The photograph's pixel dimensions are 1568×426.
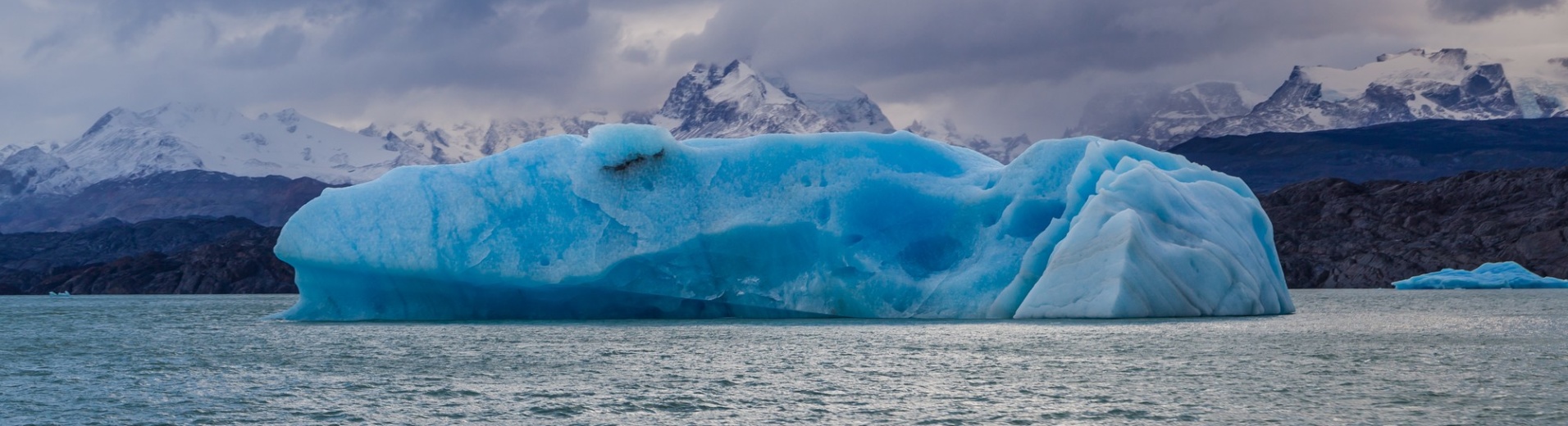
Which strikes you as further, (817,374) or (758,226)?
(758,226)

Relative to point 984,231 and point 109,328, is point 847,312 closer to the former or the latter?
point 984,231

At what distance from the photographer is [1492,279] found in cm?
6881

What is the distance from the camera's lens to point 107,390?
56.9 feet

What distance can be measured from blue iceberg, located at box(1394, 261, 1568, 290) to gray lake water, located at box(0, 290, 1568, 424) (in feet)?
144

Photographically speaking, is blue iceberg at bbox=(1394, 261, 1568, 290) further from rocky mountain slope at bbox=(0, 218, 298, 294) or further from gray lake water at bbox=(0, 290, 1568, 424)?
rocky mountain slope at bbox=(0, 218, 298, 294)

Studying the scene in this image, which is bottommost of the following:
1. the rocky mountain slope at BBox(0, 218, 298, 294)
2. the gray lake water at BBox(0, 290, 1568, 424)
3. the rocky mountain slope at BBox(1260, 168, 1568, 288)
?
the gray lake water at BBox(0, 290, 1568, 424)

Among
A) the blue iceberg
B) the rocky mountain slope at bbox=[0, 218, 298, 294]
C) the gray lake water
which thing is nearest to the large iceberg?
the gray lake water

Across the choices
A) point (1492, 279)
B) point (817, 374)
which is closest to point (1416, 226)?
point (1492, 279)

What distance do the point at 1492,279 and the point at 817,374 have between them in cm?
6056

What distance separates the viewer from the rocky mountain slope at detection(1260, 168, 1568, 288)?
3740 inches

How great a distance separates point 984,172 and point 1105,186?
3183mm

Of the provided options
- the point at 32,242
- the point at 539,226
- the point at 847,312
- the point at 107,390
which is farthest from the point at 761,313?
the point at 32,242

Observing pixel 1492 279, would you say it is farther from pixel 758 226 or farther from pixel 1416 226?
pixel 758 226

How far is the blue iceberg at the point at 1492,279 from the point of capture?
68.3 metres
